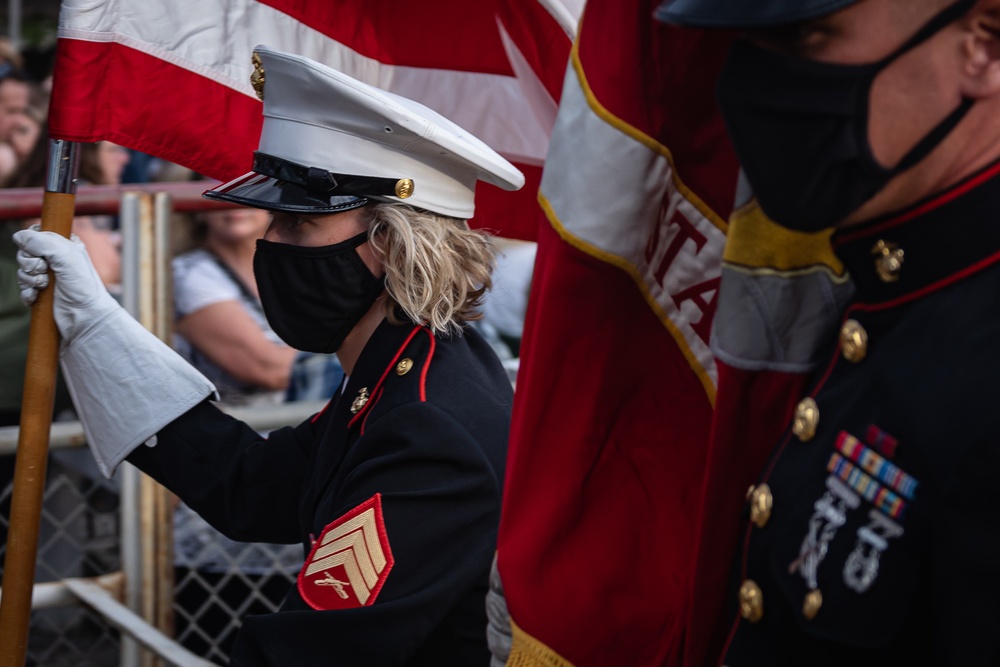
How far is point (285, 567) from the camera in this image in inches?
→ 155

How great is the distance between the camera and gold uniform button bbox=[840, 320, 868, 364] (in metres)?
1.34

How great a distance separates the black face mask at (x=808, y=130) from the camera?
1212mm

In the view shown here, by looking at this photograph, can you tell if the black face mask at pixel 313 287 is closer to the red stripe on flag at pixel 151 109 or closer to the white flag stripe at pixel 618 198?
the red stripe on flag at pixel 151 109

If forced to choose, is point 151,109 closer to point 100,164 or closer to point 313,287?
point 313,287

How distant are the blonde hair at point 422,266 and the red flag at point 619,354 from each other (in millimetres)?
893

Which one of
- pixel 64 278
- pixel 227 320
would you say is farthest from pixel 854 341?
pixel 227 320

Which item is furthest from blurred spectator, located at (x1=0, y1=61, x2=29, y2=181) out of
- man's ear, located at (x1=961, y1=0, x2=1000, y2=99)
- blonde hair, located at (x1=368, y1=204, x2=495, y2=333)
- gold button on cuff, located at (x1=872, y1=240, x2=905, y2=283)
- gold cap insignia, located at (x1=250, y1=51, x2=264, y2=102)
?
man's ear, located at (x1=961, y1=0, x2=1000, y2=99)

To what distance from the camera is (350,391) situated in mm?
2539

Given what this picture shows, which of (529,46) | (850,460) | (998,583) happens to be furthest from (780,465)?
(529,46)

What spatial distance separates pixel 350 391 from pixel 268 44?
39.3 inches

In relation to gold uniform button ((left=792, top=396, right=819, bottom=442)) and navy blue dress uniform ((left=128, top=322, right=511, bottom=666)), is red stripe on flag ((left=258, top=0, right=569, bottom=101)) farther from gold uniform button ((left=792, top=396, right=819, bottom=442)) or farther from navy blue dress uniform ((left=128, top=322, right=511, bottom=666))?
gold uniform button ((left=792, top=396, right=819, bottom=442))

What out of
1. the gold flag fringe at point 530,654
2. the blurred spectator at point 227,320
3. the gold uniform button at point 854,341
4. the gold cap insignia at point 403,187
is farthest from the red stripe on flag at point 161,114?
the gold uniform button at point 854,341

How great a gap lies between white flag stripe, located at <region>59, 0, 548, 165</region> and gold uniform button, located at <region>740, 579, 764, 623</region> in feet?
6.45

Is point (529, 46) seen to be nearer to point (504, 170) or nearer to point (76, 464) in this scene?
point (504, 170)
